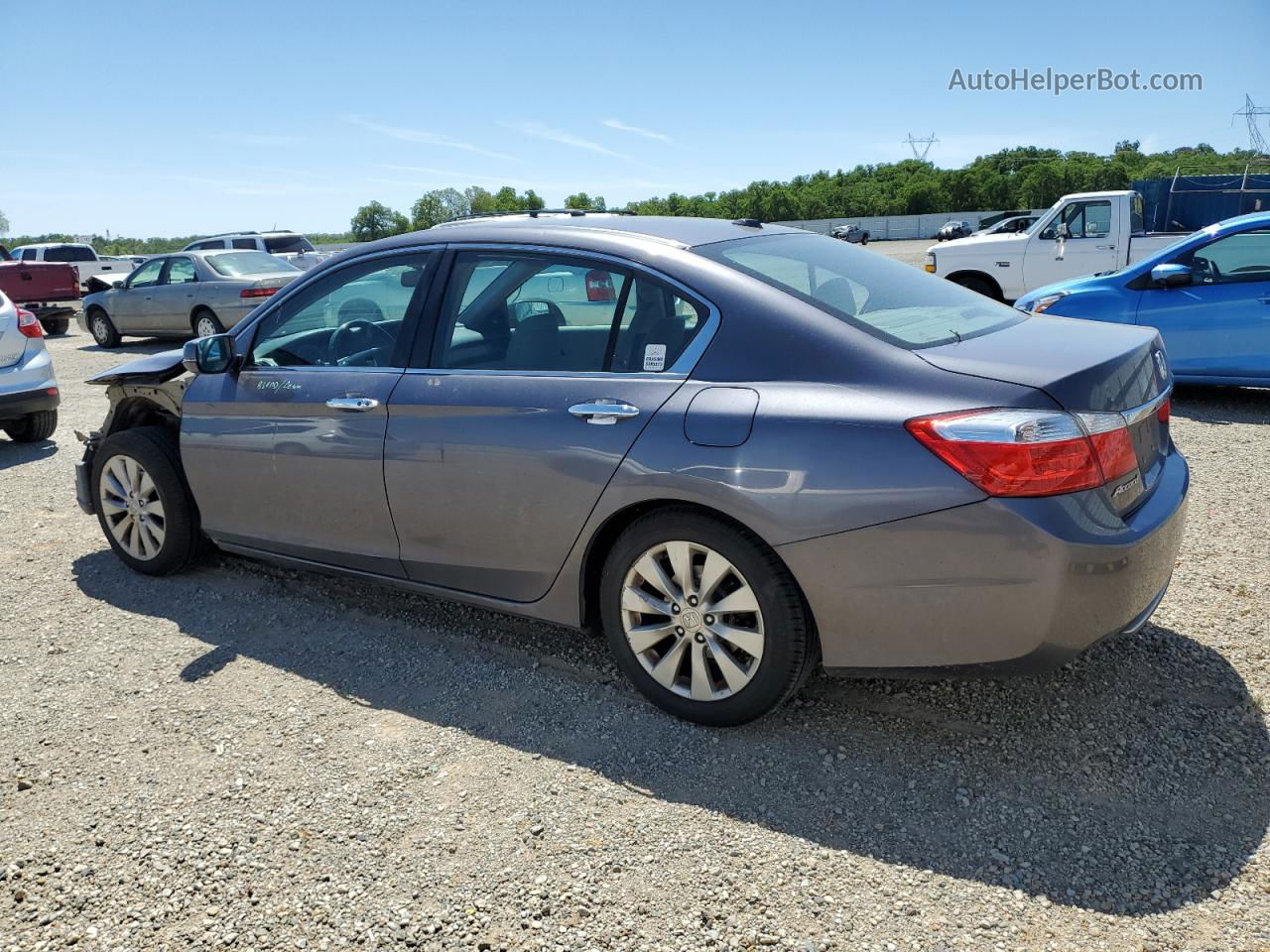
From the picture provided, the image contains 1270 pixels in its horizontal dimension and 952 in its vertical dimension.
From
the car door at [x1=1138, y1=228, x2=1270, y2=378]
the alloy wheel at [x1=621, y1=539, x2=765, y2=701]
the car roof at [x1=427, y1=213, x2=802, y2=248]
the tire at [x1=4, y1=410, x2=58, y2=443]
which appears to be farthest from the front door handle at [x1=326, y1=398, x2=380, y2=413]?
the car door at [x1=1138, y1=228, x2=1270, y2=378]

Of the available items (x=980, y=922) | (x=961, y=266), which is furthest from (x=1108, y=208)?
(x=980, y=922)

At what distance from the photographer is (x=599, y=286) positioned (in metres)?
3.49

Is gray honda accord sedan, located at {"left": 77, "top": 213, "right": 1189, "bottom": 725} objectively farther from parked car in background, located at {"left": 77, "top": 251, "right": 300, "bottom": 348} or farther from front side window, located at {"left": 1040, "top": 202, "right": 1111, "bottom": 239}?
parked car in background, located at {"left": 77, "top": 251, "right": 300, "bottom": 348}

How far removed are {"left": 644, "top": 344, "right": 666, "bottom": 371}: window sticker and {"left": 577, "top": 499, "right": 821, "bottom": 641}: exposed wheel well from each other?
1.45 ft

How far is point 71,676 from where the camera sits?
3.97 meters

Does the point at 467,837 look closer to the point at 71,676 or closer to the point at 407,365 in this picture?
the point at 407,365

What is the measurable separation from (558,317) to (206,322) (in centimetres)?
1359

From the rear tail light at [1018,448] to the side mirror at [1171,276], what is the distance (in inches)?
260

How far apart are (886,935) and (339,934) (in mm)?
1337

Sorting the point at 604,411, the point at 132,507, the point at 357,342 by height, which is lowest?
the point at 132,507

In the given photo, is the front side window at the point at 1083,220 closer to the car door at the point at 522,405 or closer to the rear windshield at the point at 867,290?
the rear windshield at the point at 867,290

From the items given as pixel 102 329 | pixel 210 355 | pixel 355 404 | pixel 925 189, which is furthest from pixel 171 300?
pixel 925 189

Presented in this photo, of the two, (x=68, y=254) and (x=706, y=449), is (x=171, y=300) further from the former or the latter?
(x=68, y=254)

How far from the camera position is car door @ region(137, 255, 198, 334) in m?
15.7
